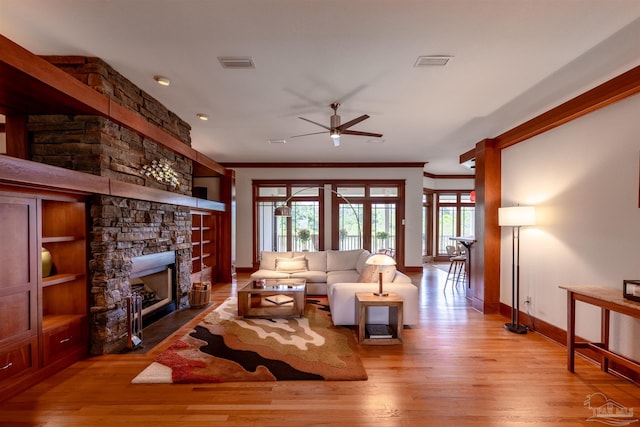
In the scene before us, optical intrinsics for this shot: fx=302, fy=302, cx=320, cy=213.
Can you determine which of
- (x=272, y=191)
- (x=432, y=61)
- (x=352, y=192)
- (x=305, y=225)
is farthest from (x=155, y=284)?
(x=352, y=192)

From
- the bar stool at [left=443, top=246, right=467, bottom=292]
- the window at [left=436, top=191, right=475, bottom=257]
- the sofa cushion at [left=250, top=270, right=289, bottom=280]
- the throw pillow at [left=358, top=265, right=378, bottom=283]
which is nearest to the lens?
the throw pillow at [left=358, top=265, right=378, bottom=283]

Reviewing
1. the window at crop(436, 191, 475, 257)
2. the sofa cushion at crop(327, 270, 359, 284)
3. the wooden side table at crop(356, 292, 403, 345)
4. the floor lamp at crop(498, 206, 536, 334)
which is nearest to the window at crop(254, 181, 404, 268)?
the sofa cushion at crop(327, 270, 359, 284)

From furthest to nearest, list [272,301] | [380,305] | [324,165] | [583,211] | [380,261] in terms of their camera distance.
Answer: [324,165] < [272,301] < [380,261] < [380,305] < [583,211]

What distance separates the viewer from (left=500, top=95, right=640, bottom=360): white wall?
281 centimetres

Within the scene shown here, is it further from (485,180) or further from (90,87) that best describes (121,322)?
(485,180)

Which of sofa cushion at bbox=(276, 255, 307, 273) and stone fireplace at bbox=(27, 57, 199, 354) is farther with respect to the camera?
sofa cushion at bbox=(276, 255, 307, 273)

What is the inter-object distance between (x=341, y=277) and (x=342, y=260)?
73 centimetres

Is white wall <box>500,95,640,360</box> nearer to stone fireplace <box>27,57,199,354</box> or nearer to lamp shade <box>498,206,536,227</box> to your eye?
lamp shade <box>498,206,536,227</box>

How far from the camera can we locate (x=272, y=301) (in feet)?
15.2

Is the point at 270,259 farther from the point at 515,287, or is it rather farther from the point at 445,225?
the point at 445,225

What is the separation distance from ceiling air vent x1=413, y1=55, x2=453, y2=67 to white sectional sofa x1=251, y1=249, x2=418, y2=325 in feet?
8.62

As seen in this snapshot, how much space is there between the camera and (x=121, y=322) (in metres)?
3.37

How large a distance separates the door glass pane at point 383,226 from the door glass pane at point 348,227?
1.23ft

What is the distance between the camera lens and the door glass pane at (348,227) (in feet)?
26.3
